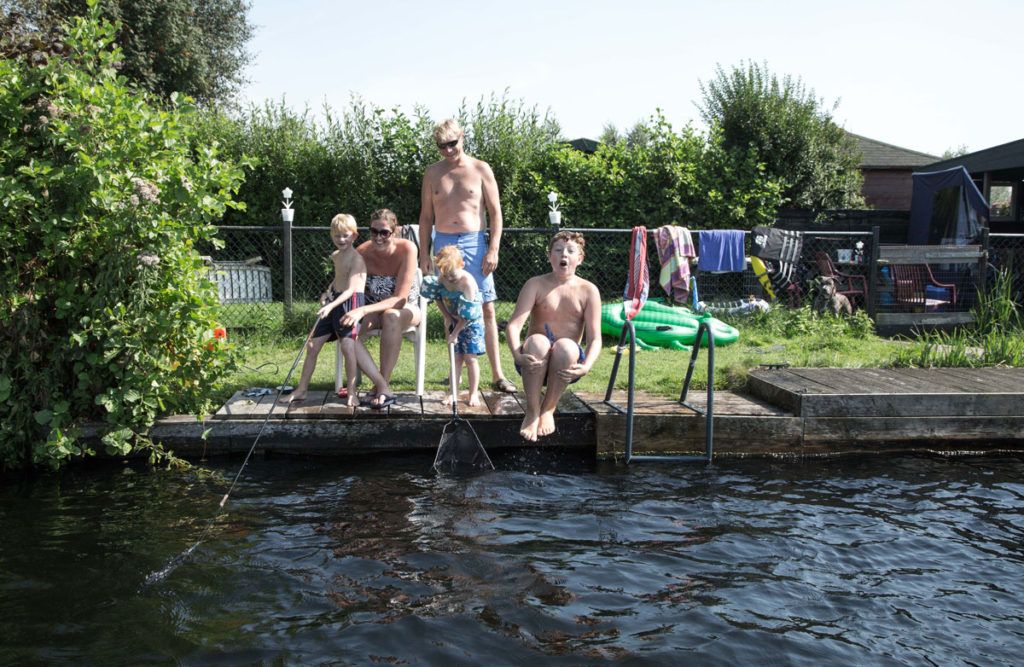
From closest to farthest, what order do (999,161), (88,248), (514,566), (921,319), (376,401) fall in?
(514,566)
(88,248)
(376,401)
(921,319)
(999,161)

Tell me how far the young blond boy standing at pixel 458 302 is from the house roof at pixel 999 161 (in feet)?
41.7

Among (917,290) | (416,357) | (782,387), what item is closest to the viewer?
(782,387)

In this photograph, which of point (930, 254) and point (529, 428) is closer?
point (529, 428)

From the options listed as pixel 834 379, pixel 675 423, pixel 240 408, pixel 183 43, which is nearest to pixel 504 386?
pixel 675 423

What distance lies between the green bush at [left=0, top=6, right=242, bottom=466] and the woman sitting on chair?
45.1 inches

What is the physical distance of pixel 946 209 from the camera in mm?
14117

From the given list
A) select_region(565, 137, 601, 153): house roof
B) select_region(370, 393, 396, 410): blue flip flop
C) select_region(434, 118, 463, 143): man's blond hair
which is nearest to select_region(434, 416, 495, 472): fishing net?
select_region(370, 393, 396, 410): blue flip flop

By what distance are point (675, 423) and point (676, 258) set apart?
4023 mm

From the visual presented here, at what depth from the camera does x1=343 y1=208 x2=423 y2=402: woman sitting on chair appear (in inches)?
228

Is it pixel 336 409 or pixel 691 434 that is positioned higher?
pixel 336 409

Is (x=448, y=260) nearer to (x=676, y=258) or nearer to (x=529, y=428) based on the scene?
(x=529, y=428)

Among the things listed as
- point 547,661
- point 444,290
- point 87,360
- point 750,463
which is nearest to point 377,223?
point 444,290

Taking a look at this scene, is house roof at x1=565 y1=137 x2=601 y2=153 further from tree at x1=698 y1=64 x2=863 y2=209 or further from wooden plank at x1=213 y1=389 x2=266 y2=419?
wooden plank at x1=213 y1=389 x2=266 y2=419

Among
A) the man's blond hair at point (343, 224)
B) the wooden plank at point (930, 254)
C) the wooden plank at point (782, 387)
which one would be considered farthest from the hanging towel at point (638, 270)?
the man's blond hair at point (343, 224)
